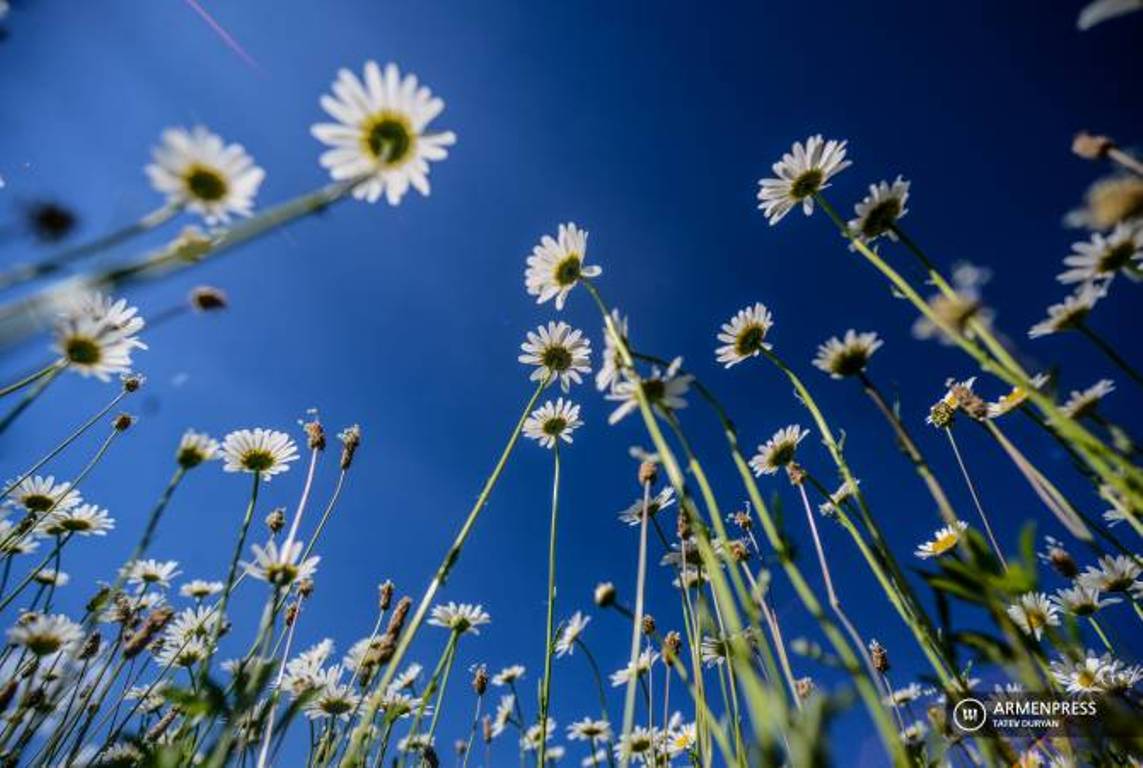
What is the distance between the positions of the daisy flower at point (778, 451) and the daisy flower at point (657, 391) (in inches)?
53.3

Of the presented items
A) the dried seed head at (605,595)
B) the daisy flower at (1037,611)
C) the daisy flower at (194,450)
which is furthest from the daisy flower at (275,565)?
the daisy flower at (1037,611)

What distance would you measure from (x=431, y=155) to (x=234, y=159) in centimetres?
45

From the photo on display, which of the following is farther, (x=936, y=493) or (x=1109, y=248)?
(x=1109, y=248)

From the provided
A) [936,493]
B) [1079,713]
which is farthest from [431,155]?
[1079,713]

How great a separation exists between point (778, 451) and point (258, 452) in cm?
226

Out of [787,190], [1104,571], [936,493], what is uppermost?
[787,190]

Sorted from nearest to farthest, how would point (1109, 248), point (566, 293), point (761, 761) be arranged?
point (761, 761)
point (1109, 248)
point (566, 293)

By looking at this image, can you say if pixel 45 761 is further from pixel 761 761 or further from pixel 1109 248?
pixel 1109 248

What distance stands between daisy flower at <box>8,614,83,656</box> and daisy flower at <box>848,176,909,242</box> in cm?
319

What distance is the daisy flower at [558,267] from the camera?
2.08 meters

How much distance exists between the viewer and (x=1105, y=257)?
158cm

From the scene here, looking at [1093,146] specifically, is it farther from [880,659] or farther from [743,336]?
[880,659]

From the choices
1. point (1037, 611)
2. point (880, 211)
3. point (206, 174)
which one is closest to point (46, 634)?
point (206, 174)

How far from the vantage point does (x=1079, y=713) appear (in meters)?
1.04
